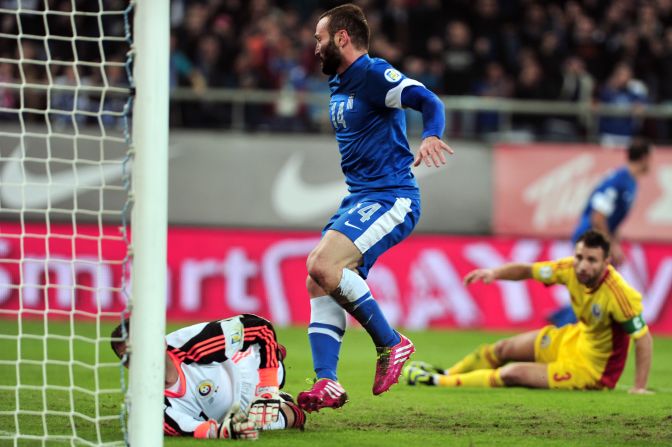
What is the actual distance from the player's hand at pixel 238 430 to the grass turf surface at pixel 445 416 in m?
0.07

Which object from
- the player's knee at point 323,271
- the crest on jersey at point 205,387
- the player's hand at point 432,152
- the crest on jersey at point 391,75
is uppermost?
the crest on jersey at point 391,75

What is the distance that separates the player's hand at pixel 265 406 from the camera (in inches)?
206

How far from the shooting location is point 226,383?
5.26m

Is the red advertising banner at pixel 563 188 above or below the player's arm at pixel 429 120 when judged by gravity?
below

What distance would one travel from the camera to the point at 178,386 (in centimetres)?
509

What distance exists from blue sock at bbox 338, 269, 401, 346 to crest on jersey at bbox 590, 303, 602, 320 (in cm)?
221

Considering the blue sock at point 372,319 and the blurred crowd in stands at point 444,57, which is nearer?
the blue sock at point 372,319

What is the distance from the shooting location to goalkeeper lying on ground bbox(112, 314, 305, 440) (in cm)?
510

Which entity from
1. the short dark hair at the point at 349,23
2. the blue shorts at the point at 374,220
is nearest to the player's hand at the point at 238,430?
the blue shorts at the point at 374,220

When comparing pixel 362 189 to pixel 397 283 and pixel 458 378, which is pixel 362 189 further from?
pixel 397 283

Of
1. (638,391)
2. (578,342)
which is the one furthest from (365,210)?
(638,391)

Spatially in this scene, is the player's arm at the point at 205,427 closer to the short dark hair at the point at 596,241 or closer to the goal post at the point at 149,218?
the goal post at the point at 149,218

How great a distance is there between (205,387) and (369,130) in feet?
5.54

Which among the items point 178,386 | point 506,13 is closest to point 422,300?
point 506,13
